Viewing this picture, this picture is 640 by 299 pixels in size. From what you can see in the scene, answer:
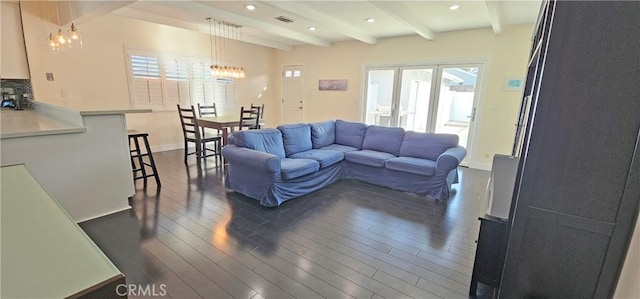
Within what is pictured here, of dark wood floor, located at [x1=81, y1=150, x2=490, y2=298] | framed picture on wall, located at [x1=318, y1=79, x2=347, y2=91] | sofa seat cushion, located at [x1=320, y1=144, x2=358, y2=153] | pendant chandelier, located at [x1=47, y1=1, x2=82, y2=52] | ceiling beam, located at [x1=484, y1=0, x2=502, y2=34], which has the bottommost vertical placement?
dark wood floor, located at [x1=81, y1=150, x2=490, y2=298]

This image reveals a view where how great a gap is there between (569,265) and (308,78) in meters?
6.61

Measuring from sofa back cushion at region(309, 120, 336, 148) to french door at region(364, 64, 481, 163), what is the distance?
184cm

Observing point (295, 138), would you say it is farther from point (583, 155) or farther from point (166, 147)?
point (166, 147)

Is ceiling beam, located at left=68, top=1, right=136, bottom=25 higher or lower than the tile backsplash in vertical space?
higher

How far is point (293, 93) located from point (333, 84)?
4.41 feet

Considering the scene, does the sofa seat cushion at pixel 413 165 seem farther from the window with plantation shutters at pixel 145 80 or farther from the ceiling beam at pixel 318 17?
the window with plantation shutters at pixel 145 80

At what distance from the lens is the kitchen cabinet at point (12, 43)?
375 centimetres

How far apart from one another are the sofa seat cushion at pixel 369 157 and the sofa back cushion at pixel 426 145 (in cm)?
26

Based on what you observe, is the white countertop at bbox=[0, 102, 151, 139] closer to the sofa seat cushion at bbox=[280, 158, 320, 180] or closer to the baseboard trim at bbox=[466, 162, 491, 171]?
the sofa seat cushion at bbox=[280, 158, 320, 180]

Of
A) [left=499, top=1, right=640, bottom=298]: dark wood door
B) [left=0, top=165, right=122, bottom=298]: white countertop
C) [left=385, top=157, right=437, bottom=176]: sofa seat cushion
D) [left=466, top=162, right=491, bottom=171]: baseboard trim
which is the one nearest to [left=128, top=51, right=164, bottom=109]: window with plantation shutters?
[left=385, top=157, right=437, bottom=176]: sofa seat cushion

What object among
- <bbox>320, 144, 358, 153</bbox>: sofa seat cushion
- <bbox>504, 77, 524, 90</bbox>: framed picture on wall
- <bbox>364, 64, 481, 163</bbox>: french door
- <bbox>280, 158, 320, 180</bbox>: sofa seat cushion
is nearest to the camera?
<bbox>280, 158, 320, 180</bbox>: sofa seat cushion

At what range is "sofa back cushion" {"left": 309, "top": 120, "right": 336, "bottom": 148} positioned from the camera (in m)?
4.33

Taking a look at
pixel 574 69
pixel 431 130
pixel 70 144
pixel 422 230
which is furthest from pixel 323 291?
pixel 431 130

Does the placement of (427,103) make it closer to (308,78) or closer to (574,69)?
(308,78)
